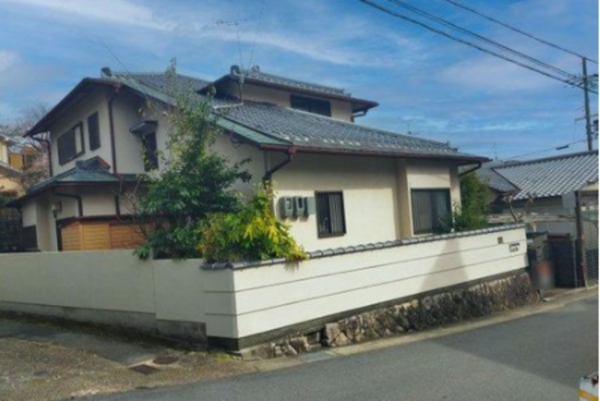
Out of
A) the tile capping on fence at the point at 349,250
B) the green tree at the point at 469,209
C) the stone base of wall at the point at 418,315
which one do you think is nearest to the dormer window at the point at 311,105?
the green tree at the point at 469,209

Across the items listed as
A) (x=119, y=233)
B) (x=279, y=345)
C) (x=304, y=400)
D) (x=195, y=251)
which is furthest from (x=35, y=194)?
(x=304, y=400)

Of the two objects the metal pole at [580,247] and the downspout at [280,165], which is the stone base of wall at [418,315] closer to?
the metal pole at [580,247]

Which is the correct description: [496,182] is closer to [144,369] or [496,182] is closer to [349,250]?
[349,250]

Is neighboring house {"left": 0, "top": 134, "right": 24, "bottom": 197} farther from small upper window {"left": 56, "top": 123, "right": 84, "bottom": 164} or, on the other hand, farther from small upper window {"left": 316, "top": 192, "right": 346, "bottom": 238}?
small upper window {"left": 316, "top": 192, "right": 346, "bottom": 238}

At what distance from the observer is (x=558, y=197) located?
19562 millimetres

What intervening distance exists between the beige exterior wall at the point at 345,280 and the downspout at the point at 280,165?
88.3 inches

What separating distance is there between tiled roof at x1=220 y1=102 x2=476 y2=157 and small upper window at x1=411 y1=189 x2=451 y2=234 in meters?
1.10

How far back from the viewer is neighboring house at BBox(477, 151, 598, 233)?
19.5 metres

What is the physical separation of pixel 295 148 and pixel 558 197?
45.3 feet

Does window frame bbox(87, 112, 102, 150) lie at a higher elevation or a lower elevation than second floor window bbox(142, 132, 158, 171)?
higher

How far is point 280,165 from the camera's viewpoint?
1006 cm

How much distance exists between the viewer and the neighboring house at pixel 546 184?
64.0ft

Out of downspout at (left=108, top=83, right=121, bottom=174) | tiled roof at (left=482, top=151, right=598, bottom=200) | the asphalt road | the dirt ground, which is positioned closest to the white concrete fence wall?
the dirt ground

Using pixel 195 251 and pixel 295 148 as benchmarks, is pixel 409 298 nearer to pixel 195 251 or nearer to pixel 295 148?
pixel 295 148
